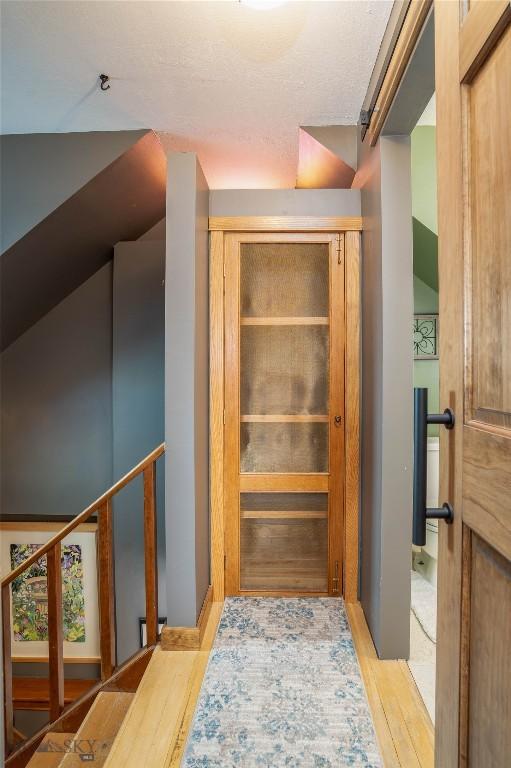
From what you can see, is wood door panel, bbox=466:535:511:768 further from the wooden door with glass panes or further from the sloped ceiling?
the sloped ceiling

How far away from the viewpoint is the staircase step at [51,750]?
7.00ft

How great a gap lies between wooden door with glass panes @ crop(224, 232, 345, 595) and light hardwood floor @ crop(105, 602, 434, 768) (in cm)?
49

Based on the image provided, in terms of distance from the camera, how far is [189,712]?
1632 mm

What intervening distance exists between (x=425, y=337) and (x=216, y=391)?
1.52 metres

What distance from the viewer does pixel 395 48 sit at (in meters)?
1.58

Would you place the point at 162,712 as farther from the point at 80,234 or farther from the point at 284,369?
the point at 80,234

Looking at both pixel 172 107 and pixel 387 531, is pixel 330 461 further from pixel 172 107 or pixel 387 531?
Answer: pixel 172 107

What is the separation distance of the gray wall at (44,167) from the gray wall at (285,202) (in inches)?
25.3

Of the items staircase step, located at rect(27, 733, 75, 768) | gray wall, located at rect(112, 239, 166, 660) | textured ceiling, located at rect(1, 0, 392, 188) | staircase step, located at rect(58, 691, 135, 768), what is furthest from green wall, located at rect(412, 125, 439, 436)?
staircase step, located at rect(27, 733, 75, 768)

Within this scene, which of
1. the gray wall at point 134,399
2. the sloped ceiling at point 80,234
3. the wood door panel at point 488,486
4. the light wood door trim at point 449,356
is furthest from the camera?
the gray wall at point 134,399

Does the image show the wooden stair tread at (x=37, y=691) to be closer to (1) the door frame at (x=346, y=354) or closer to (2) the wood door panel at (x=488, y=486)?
(1) the door frame at (x=346, y=354)

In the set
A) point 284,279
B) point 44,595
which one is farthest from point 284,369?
point 44,595

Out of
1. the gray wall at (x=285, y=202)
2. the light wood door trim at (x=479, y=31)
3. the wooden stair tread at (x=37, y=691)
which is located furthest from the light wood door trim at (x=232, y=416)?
the wooden stair tread at (x=37, y=691)

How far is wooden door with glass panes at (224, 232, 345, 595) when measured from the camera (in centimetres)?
242
